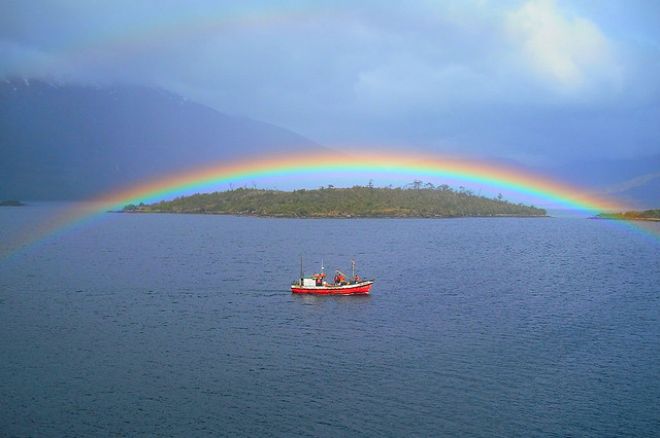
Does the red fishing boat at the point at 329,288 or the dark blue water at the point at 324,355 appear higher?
the red fishing boat at the point at 329,288

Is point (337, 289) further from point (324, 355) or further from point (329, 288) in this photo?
point (324, 355)

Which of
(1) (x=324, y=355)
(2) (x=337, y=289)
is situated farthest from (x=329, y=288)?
(1) (x=324, y=355)

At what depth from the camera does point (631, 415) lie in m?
33.3

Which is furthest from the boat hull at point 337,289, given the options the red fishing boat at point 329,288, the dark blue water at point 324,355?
the dark blue water at point 324,355

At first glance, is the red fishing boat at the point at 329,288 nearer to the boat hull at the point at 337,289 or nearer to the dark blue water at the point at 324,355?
the boat hull at the point at 337,289

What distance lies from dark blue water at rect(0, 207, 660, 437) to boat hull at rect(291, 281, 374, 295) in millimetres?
1715

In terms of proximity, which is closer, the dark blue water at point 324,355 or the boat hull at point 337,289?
the dark blue water at point 324,355

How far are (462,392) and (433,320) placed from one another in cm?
1886

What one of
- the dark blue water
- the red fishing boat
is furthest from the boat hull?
the dark blue water

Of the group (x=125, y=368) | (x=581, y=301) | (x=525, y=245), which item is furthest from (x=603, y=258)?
(x=125, y=368)

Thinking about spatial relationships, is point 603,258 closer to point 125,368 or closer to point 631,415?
point 631,415

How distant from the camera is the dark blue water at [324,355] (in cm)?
3259

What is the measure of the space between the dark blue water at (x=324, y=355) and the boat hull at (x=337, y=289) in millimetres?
1715

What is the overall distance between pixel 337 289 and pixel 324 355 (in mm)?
25915
